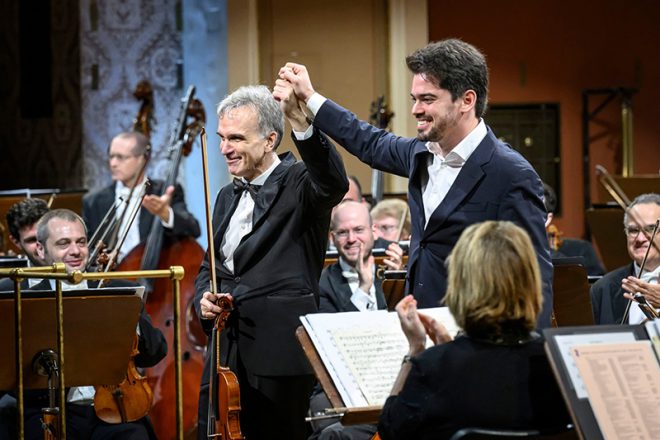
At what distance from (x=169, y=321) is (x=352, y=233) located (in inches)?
42.8

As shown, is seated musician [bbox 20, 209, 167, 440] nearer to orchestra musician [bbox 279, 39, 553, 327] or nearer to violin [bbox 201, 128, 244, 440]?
violin [bbox 201, 128, 244, 440]

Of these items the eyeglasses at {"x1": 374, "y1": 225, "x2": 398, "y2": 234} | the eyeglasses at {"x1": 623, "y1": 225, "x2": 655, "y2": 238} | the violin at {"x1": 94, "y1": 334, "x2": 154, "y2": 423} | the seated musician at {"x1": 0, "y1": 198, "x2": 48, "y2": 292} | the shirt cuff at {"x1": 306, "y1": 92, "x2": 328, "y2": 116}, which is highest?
the shirt cuff at {"x1": 306, "y1": 92, "x2": 328, "y2": 116}

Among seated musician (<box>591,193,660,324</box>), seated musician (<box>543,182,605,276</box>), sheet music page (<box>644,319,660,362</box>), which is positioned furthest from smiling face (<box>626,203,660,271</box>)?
sheet music page (<box>644,319,660,362</box>)

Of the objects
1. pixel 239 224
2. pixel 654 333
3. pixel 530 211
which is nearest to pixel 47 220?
pixel 239 224

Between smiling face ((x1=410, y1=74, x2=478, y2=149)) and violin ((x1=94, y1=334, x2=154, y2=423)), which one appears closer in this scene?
smiling face ((x1=410, y1=74, x2=478, y2=149))

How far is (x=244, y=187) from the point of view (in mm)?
3250

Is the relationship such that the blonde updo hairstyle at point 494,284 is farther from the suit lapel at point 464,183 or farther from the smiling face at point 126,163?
the smiling face at point 126,163

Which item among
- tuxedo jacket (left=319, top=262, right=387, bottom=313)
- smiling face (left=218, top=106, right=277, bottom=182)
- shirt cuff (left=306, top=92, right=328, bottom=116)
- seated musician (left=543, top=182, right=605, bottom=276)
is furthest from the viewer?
seated musician (left=543, top=182, right=605, bottom=276)

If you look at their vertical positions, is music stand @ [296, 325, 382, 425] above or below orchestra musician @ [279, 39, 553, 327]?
below

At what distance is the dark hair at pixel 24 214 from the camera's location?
15.3ft

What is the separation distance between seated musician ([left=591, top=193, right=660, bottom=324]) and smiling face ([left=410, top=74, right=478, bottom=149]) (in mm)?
1572

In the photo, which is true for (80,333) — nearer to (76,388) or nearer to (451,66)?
(76,388)

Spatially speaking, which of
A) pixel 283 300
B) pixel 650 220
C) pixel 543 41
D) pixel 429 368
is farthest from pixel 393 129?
pixel 429 368

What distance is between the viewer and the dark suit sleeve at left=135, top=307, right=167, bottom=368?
148 inches
